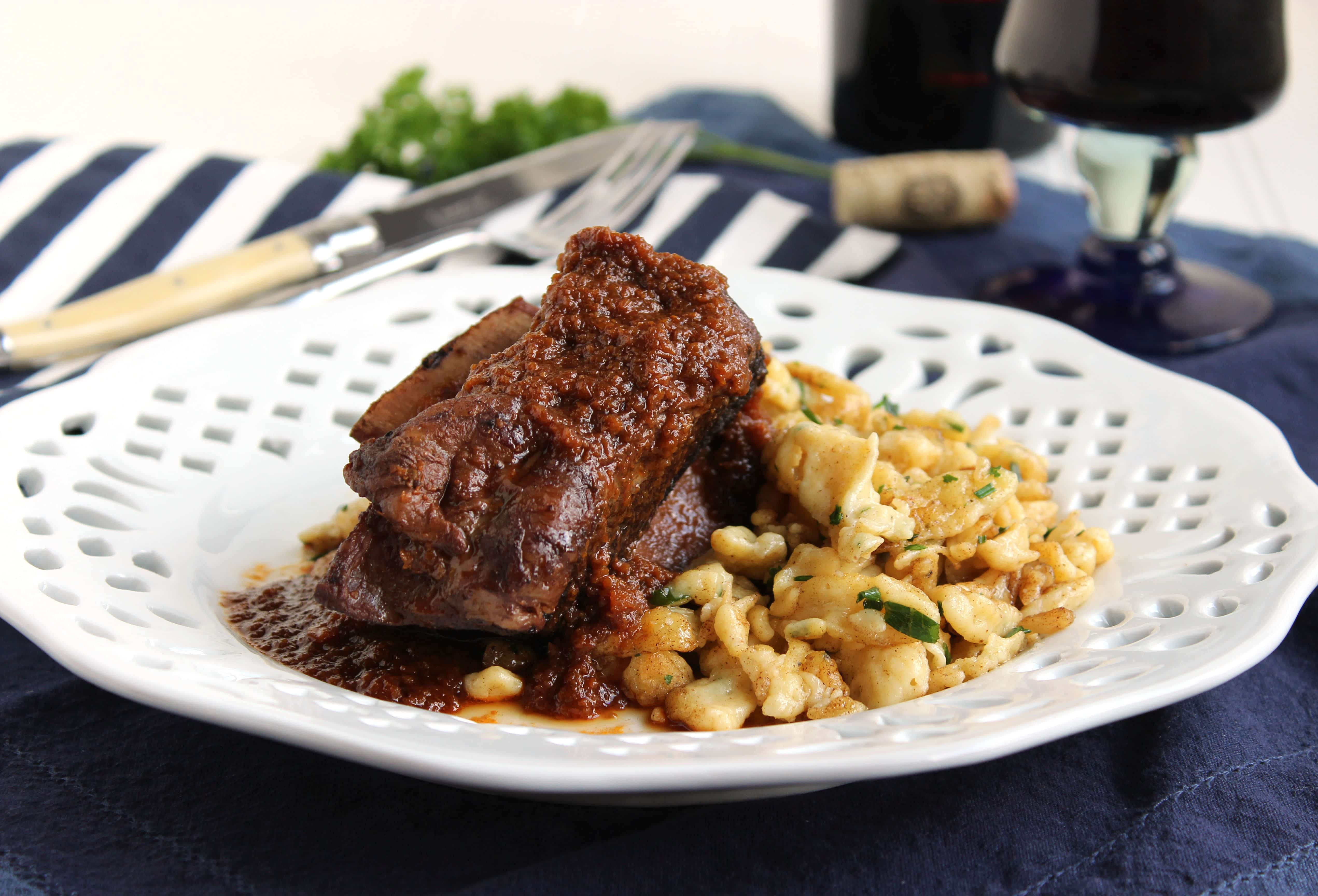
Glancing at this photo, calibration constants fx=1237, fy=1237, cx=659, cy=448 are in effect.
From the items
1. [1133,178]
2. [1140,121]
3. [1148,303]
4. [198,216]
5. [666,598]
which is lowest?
[1148,303]

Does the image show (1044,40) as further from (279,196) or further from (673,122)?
(279,196)

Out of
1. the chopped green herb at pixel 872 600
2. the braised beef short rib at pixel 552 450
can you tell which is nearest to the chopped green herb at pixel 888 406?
the braised beef short rib at pixel 552 450

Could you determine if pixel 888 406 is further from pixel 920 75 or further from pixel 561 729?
pixel 920 75

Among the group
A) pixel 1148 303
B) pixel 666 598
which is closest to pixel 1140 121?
pixel 1148 303

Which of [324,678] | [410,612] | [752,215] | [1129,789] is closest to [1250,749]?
[1129,789]

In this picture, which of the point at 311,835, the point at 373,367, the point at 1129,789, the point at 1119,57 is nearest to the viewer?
the point at 311,835

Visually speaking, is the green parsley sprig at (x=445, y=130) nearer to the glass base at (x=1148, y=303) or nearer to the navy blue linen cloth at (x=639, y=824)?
the glass base at (x=1148, y=303)
